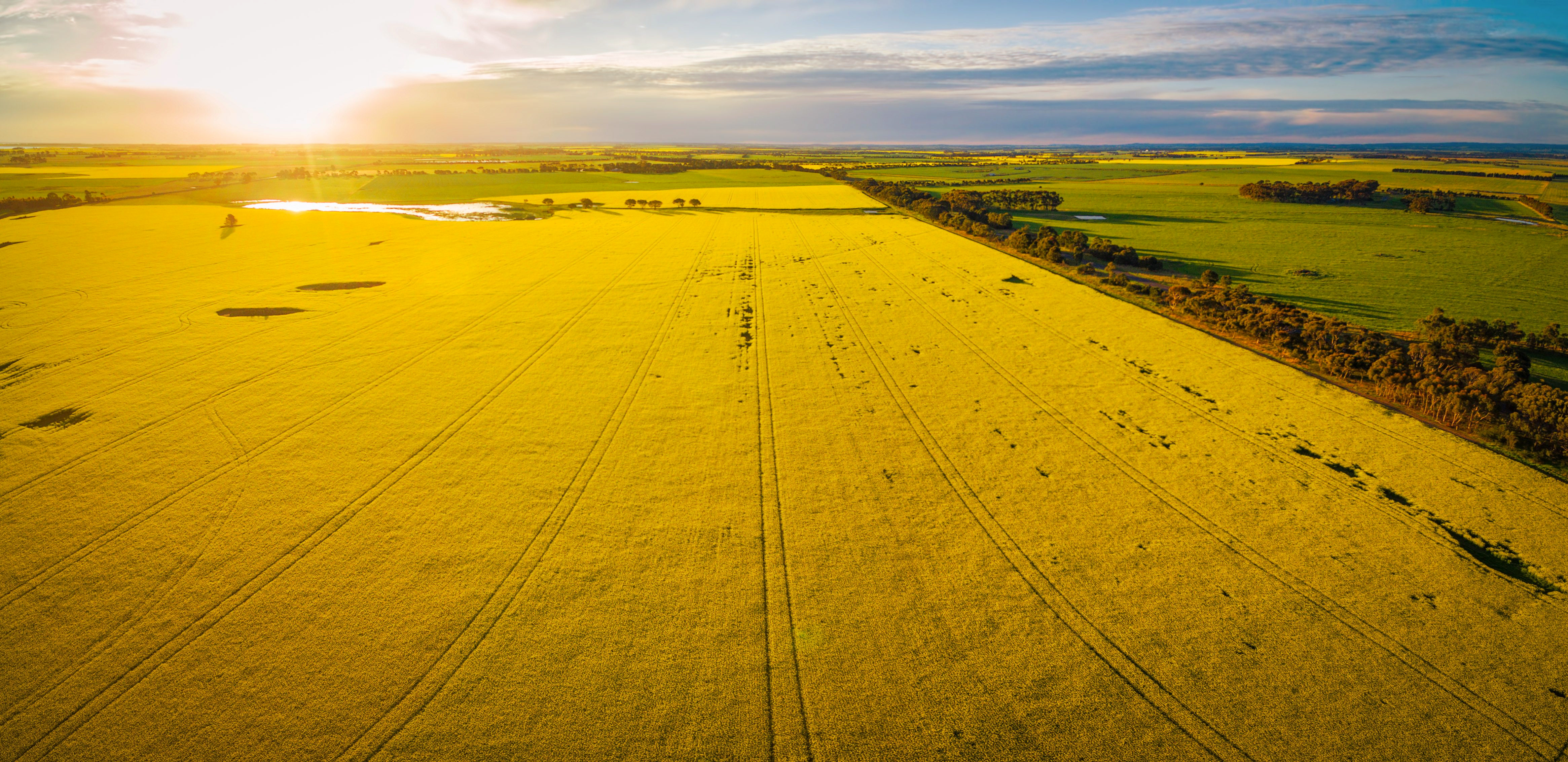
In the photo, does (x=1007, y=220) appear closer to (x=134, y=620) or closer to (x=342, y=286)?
(x=342, y=286)

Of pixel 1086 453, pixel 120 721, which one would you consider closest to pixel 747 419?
pixel 1086 453

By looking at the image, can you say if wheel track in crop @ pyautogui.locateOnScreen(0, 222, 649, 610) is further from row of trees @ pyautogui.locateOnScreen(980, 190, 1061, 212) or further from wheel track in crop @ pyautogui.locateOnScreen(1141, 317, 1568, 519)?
row of trees @ pyautogui.locateOnScreen(980, 190, 1061, 212)

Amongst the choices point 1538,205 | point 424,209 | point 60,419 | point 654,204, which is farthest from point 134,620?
point 1538,205

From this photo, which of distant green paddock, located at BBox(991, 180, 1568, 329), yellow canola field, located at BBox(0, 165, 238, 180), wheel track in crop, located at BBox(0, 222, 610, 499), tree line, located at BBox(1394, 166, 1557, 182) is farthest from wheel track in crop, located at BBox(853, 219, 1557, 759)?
yellow canola field, located at BBox(0, 165, 238, 180)

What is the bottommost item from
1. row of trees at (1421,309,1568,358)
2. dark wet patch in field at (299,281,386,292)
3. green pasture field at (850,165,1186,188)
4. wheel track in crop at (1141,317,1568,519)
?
wheel track in crop at (1141,317,1568,519)

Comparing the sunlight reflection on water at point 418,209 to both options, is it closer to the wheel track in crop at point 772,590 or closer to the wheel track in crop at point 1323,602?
the wheel track in crop at point 772,590

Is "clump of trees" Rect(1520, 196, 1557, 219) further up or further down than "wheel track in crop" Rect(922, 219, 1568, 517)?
further up
